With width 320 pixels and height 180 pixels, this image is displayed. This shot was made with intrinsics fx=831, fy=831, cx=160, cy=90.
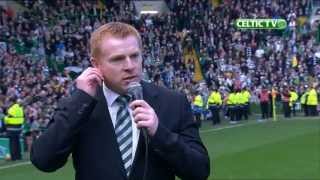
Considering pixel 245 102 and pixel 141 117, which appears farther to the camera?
pixel 245 102

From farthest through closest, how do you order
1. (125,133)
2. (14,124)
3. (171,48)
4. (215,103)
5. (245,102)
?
(245,102) < (215,103) < (171,48) < (14,124) < (125,133)

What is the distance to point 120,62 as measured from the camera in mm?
3629

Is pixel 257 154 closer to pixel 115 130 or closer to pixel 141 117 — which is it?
pixel 115 130

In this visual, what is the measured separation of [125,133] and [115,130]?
0.16 feet

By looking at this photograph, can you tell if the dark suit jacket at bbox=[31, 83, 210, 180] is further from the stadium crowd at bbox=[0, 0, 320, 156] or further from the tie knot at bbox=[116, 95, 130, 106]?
the stadium crowd at bbox=[0, 0, 320, 156]

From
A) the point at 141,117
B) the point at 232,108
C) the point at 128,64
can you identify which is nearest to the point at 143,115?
the point at 141,117

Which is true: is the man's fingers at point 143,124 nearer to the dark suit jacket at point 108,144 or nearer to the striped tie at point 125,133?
the dark suit jacket at point 108,144

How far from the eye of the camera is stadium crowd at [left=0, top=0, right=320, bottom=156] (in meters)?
27.7

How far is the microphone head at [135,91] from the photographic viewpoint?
3.48m

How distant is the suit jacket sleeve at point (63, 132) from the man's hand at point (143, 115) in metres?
0.28

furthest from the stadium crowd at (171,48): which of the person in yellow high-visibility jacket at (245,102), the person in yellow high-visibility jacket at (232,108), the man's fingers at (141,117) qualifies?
the man's fingers at (141,117)

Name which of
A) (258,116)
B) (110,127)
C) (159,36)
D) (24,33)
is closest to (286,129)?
(159,36)

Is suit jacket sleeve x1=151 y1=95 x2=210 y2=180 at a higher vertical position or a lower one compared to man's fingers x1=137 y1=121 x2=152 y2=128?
lower

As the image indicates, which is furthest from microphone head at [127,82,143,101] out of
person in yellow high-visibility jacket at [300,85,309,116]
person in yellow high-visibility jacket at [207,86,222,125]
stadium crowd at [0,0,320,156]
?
person in yellow high-visibility jacket at [300,85,309,116]
